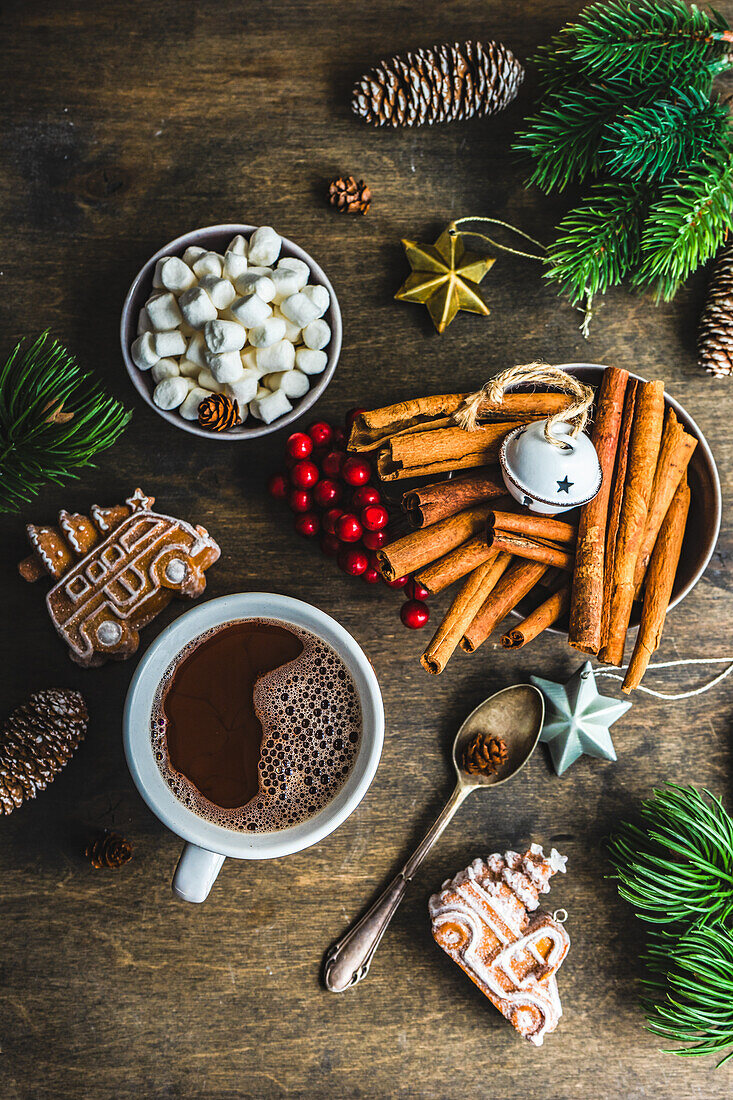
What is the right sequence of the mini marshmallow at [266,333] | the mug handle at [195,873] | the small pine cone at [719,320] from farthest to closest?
the small pine cone at [719,320] → the mini marshmallow at [266,333] → the mug handle at [195,873]

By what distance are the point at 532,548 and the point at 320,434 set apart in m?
0.36

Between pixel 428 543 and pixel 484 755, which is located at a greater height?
pixel 428 543

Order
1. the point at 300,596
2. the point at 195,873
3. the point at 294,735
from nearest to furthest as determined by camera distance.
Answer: the point at 195,873 < the point at 294,735 < the point at 300,596

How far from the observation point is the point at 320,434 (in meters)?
1.05

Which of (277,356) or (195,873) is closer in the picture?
(195,873)

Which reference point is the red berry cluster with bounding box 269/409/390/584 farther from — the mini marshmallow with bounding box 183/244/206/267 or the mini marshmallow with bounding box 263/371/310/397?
the mini marshmallow with bounding box 183/244/206/267

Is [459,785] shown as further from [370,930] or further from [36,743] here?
[36,743]

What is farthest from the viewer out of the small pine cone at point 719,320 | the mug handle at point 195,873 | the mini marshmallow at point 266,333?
the small pine cone at point 719,320

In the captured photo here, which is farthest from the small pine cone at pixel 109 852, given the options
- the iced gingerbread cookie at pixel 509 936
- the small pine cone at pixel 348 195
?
the small pine cone at pixel 348 195

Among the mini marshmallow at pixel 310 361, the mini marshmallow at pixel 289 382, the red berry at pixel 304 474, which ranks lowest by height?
the red berry at pixel 304 474

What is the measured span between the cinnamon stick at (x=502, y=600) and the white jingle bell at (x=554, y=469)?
0.11 metres

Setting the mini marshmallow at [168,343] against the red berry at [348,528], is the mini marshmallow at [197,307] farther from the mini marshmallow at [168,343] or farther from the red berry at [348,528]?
the red berry at [348,528]

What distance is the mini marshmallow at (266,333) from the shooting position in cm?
98

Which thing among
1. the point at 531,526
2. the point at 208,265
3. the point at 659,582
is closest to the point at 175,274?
the point at 208,265
